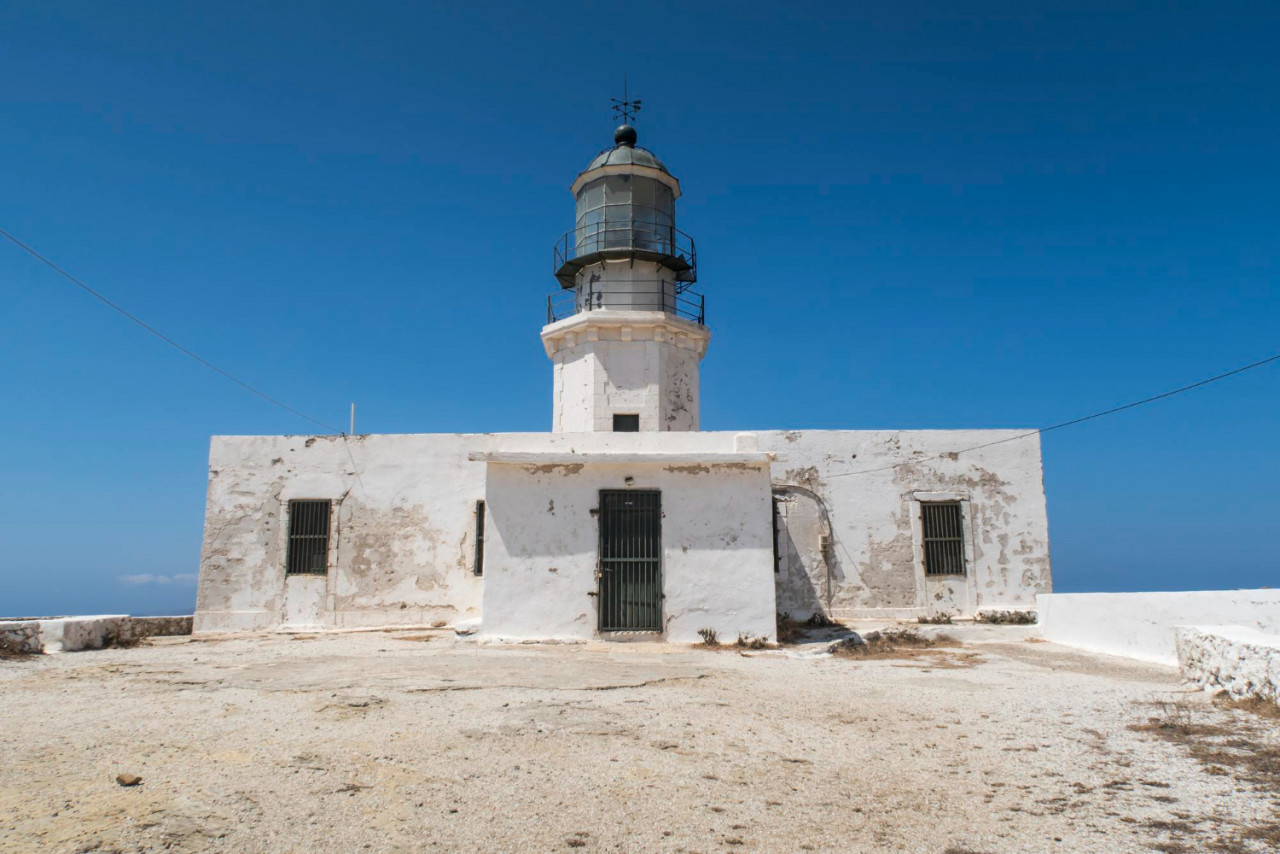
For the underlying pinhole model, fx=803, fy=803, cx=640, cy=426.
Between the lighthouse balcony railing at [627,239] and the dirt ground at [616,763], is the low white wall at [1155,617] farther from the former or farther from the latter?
the lighthouse balcony railing at [627,239]

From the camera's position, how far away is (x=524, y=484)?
1110 centimetres

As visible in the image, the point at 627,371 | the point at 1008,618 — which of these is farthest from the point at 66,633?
the point at 1008,618

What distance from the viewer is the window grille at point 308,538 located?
13469 millimetres

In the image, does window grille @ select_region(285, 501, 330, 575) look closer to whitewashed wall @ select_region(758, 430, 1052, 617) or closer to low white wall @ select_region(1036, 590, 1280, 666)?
whitewashed wall @ select_region(758, 430, 1052, 617)

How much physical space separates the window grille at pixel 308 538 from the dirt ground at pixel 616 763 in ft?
17.6

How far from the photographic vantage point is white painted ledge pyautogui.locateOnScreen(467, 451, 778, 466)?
10875mm

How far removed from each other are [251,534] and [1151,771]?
13.1m

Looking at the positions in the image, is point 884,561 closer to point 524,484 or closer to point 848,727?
point 524,484

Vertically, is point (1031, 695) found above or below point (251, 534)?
below

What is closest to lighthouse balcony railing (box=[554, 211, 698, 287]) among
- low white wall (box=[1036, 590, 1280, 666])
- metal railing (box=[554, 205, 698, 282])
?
metal railing (box=[554, 205, 698, 282])

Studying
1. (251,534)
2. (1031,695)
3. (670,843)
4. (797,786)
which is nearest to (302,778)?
(670,843)

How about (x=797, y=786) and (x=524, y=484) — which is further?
(x=524, y=484)

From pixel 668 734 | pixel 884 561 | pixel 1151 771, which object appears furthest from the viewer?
pixel 884 561

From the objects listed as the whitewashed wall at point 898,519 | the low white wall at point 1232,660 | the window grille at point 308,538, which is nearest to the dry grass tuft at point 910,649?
the whitewashed wall at point 898,519
